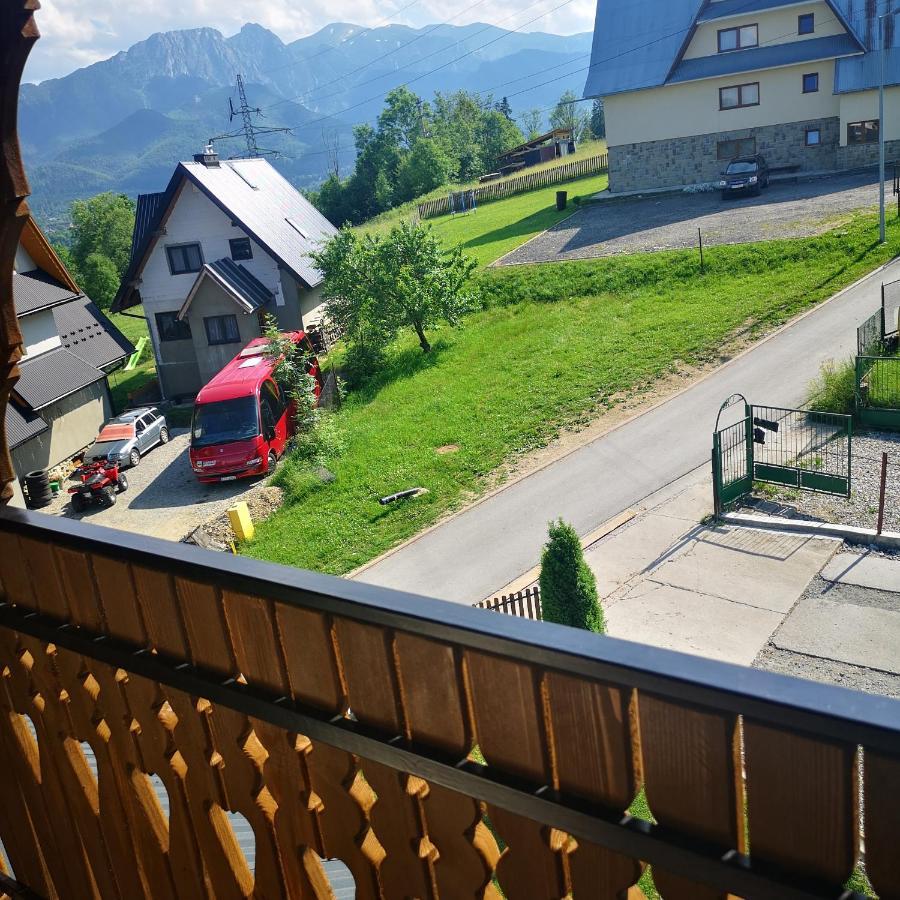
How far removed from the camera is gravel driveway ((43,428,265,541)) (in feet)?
60.9

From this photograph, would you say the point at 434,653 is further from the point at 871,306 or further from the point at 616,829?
the point at 871,306

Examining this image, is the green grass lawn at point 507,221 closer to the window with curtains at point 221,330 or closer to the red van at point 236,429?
the window with curtains at point 221,330

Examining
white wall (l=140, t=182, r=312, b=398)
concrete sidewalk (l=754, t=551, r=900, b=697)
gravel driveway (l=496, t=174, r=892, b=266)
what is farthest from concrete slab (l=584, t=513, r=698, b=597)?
white wall (l=140, t=182, r=312, b=398)

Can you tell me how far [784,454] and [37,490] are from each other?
15.4m

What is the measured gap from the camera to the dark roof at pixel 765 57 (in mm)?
31156

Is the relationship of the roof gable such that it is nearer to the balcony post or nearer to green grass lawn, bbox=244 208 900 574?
green grass lawn, bbox=244 208 900 574

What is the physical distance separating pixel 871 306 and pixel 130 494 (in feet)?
56.0

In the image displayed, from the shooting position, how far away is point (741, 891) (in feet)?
3.61

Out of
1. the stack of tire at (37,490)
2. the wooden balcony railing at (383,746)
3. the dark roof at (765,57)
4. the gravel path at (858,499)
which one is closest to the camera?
the wooden balcony railing at (383,746)

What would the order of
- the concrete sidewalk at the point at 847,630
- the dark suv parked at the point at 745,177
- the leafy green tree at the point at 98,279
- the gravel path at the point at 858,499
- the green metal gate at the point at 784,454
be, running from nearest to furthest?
the concrete sidewalk at the point at 847,630 → the gravel path at the point at 858,499 → the green metal gate at the point at 784,454 → the dark suv parked at the point at 745,177 → the leafy green tree at the point at 98,279

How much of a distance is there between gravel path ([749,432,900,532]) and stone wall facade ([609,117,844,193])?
20643 millimetres

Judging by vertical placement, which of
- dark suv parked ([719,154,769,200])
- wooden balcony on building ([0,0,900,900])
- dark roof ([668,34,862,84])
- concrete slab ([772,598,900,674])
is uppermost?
dark roof ([668,34,862,84])

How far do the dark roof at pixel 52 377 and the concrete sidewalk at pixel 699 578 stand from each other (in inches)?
574

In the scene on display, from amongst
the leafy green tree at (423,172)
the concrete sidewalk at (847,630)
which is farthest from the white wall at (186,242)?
the leafy green tree at (423,172)
